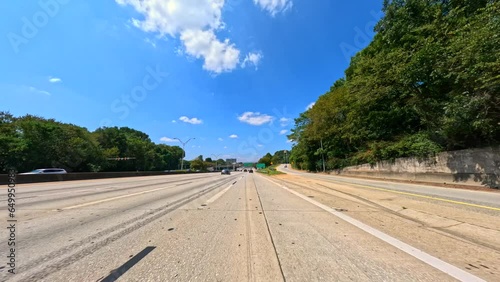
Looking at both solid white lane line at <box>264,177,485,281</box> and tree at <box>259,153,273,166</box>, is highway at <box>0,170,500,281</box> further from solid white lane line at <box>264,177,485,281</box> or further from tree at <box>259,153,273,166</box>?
tree at <box>259,153,273,166</box>

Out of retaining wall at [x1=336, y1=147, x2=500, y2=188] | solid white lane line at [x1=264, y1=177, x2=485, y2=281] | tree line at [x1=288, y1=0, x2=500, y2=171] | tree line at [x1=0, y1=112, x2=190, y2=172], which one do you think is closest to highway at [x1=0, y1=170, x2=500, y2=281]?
solid white lane line at [x1=264, y1=177, x2=485, y2=281]

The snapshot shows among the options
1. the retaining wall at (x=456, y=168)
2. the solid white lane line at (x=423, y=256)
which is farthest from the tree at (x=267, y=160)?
the solid white lane line at (x=423, y=256)

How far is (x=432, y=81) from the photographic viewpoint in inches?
796

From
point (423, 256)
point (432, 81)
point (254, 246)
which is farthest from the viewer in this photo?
point (432, 81)

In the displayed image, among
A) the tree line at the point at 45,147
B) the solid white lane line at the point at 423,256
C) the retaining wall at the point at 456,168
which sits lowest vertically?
the solid white lane line at the point at 423,256

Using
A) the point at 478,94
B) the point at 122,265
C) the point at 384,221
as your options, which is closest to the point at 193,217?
the point at 122,265

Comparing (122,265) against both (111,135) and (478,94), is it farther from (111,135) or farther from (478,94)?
(111,135)

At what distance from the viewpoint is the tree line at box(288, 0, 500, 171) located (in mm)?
14773

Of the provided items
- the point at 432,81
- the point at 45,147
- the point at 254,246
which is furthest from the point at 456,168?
the point at 45,147

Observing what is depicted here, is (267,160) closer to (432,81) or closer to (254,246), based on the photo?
(432,81)

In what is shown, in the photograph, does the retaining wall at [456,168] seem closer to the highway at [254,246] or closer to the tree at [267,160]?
the highway at [254,246]

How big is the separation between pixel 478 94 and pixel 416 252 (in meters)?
17.1

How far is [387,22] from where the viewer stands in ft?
88.4

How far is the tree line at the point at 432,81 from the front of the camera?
14.8 meters
